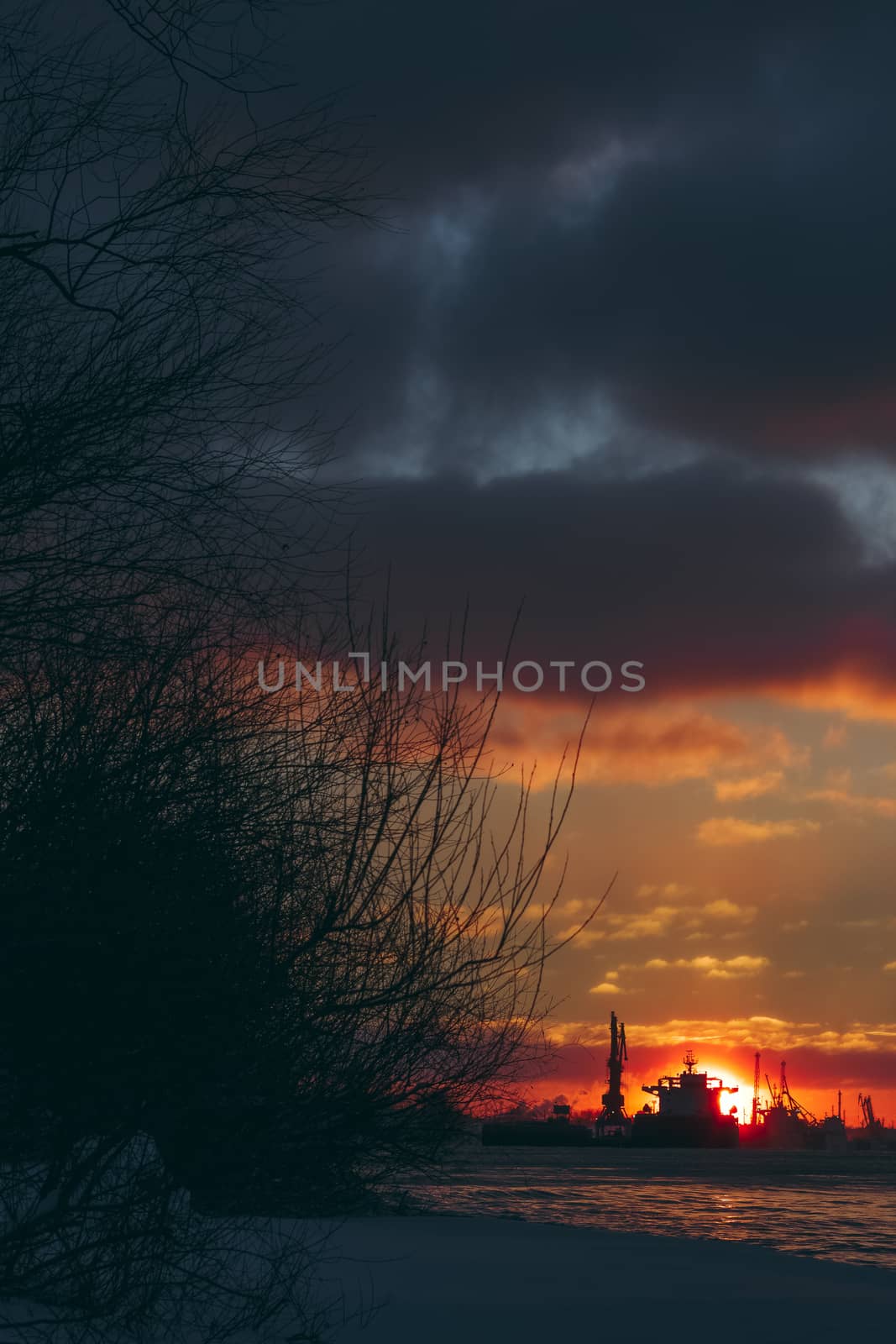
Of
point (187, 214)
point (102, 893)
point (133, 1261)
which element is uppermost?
point (187, 214)

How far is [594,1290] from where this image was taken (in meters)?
12.4

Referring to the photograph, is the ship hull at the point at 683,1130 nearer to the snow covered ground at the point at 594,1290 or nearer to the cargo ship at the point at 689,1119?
the cargo ship at the point at 689,1119

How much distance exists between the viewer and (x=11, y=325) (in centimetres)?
380

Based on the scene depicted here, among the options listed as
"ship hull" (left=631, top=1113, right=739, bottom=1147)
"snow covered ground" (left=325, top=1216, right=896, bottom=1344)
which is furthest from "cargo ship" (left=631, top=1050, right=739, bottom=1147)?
"snow covered ground" (left=325, top=1216, right=896, bottom=1344)

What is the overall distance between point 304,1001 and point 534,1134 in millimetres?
177213

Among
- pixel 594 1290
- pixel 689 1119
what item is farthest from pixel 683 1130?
pixel 594 1290

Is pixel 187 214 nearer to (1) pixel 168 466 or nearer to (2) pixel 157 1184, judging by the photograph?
(1) pixel 168 466

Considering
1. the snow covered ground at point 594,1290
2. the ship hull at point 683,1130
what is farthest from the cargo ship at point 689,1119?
the snow covered ground at point 594,1290

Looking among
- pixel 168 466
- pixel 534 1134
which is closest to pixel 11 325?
pixel 168 466

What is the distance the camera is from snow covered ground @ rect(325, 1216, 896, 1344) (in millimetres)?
10031

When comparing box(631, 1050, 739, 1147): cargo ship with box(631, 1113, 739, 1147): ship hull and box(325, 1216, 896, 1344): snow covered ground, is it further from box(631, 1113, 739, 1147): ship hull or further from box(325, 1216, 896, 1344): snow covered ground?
box(325, 1216, 896, 1344): snow covered ground

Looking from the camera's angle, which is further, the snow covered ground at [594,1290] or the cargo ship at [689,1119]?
the cargo ship at [689,1119]

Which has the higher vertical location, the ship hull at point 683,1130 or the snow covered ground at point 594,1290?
the snow covered ground at point 594,1290

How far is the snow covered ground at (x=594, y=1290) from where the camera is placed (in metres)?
10.0
